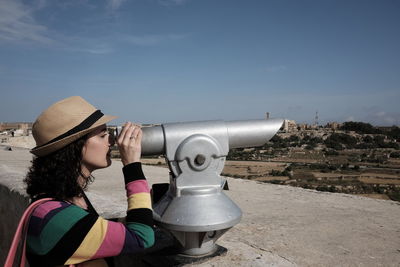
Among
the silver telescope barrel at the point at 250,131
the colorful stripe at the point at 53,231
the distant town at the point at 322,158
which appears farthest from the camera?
the distant town at the point at 322,158

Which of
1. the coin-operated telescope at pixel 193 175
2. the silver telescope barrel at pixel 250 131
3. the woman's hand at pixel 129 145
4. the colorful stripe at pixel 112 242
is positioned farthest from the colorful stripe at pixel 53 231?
the silver telescope barrel at pixel 250 131

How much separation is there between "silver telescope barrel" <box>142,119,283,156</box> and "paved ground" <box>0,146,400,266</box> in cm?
51

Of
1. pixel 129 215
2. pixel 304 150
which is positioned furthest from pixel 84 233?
pixel 304 150

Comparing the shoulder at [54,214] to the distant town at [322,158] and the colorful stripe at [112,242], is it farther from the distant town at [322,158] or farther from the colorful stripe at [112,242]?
the distant town at [322,158]

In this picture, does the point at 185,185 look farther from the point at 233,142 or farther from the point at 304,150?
the point at 304,150

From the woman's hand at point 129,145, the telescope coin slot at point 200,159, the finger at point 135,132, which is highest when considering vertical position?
the finger at point 135,132

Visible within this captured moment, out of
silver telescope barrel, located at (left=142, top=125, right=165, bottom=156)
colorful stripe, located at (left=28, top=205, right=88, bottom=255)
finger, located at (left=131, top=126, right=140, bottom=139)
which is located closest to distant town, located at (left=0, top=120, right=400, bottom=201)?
silver telescope barrel, located at (left=142, top=125, right=165, bottom=156)

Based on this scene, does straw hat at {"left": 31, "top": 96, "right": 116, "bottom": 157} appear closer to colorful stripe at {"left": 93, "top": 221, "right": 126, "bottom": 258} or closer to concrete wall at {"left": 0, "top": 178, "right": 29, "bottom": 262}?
colorful stripe at {"left": 93, "top": 221, "right": 126, "bottom": 258}

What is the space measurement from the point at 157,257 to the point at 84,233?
1.99ft

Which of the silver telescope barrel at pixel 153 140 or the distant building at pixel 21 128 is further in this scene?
the distant building at pixel 21 128

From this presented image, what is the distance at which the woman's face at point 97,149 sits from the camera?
4.10ft

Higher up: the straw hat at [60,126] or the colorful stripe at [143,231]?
the straw hat at [60,126]

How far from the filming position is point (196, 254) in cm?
143

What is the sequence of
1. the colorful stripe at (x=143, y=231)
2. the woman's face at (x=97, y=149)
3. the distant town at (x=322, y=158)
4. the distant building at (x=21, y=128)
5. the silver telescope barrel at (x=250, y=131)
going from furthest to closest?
the distant building at (x=21, y=128), the distant town at (x=322, y=158), the silver telescope barrel at (x=250, y=131), the woman's face at (x=97, y=149), the colorful stripe at (x=143, y=231)
